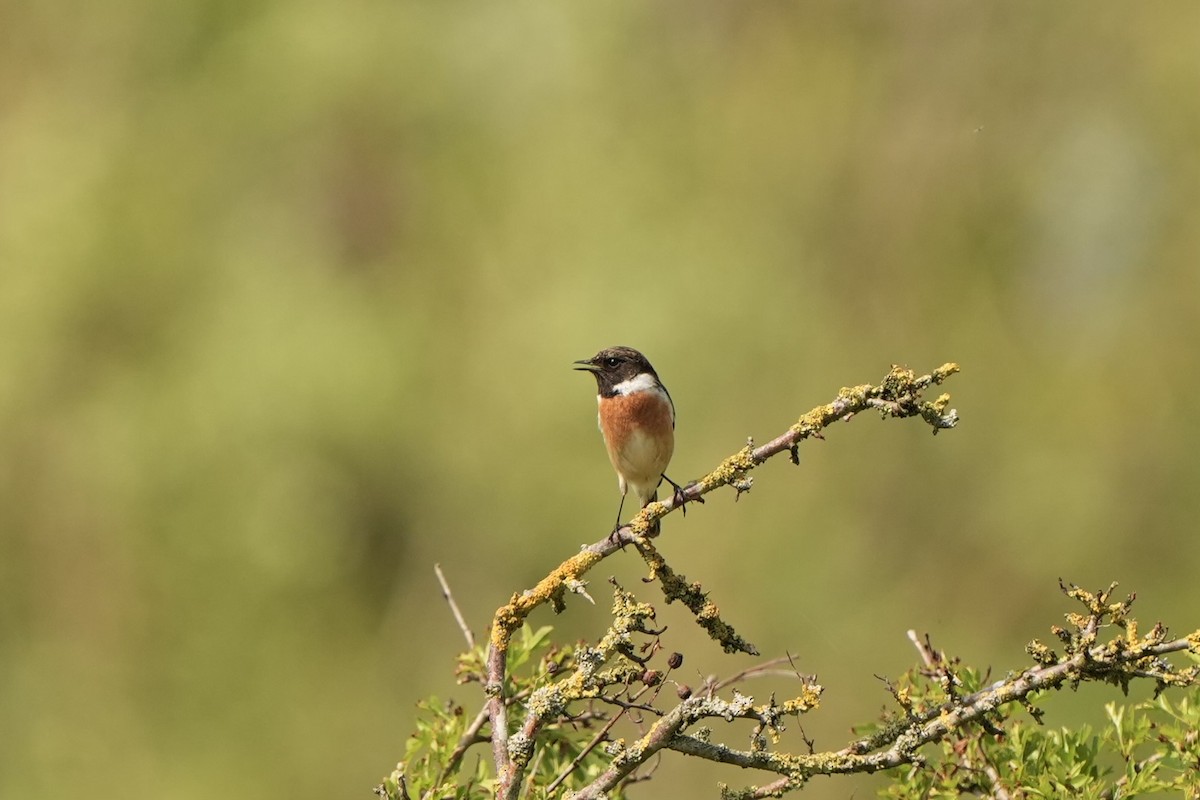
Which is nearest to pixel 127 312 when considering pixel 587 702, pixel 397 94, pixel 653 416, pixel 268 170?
pixel 268 170

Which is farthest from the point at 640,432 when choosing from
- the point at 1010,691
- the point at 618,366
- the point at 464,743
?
the point at 1010,691

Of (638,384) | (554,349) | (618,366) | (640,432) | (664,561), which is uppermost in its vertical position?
(554,349)

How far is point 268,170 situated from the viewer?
20.6m

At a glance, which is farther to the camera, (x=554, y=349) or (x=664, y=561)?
(x=554, y=349)

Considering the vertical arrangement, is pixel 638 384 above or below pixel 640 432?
above

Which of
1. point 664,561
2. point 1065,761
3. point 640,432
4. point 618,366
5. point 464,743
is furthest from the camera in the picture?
point 618,366

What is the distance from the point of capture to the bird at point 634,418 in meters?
Answer: 6.06

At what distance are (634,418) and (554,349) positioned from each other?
10.7 metres

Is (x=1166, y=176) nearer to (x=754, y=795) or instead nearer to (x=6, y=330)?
(x=6, y=330)

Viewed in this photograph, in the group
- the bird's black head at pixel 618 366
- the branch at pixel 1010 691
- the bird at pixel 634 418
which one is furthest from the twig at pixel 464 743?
the bird's black head at pixel 618 366

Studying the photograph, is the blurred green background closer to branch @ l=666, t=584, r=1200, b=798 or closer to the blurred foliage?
the blurred foliage

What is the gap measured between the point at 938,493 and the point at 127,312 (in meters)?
10.2

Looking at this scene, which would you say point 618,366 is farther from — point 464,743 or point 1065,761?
point 1065,761

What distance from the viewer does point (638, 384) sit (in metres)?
6.21
